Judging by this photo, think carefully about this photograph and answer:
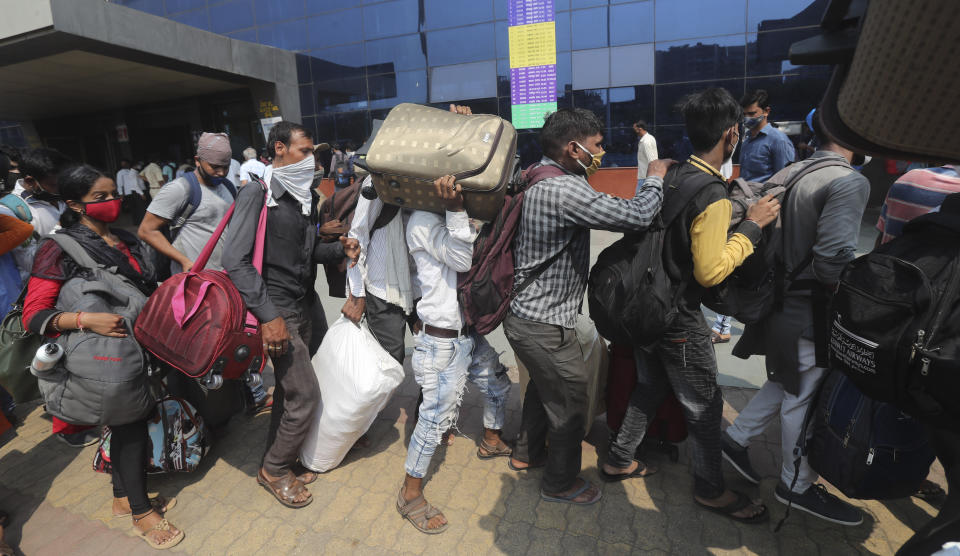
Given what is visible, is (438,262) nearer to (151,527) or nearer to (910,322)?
(910,322)

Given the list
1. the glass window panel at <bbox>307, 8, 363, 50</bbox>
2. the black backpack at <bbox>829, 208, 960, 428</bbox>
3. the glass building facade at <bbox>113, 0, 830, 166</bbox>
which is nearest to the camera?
the black backpack at <bbox>829, 208, 960, 428</bbox>

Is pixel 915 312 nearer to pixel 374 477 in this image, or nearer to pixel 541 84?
pixel 374 477

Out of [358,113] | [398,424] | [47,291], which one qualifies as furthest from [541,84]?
[47,291]

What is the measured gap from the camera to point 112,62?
11.5 m

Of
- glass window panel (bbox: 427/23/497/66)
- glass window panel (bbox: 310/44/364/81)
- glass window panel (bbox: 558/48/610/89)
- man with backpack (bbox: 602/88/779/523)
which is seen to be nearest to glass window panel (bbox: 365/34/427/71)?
glass window panel (bbox: 427/23/497/66)

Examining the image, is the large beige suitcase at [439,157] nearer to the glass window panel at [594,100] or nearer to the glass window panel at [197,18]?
the glass window panel at [594,100]

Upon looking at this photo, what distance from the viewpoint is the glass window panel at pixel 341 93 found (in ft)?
46.6

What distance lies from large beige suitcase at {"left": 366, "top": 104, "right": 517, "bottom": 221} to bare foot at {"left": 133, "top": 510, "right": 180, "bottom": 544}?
80.2 inches

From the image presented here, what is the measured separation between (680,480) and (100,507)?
327 cm

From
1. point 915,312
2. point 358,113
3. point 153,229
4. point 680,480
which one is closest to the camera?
point 915,312

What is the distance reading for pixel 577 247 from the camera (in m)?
2.38

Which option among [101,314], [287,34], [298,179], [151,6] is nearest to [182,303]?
[101,314]

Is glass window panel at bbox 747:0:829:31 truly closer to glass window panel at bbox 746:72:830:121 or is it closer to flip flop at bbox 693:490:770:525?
glass window panel at bbox 746:72:830:121

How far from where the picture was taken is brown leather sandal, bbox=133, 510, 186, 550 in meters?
2.49
